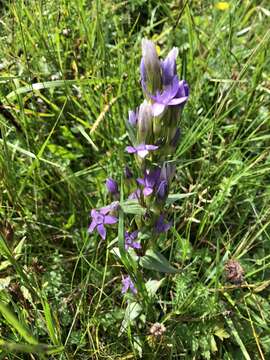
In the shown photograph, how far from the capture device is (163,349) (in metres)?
1.34

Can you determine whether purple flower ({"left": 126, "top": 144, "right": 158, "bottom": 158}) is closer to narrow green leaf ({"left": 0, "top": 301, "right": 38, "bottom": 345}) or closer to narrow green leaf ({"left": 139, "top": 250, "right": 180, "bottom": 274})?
narrow green leaf ({"left": 139, "top": 250, "right": 180, "bottom": 274})

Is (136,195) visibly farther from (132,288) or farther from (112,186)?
(132,288)

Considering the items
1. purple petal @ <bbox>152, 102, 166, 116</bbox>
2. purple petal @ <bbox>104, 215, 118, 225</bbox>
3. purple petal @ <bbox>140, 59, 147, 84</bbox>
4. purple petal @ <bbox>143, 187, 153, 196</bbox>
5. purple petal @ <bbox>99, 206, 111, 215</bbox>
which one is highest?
purple petal @ <bbox>140, 59, 147, 84</bbox>

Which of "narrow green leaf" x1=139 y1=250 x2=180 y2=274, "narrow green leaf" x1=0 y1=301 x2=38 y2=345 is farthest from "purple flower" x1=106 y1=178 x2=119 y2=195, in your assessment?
"narrow green leaf" x1=0 y1=301 x2=38 y2=345

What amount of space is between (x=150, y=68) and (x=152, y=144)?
21cm

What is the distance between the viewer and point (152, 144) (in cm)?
119

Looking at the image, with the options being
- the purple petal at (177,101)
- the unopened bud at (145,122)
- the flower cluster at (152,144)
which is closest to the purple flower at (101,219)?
the flower cluster at (152,144)

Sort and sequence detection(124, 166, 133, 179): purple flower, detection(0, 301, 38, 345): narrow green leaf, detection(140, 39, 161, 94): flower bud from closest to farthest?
detection(0, 301, 38, 345): narrow green leaf, detection(140, 39, 161, 94): flower bud, detection(124, 166, 133, 179): purple flower

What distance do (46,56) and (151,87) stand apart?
74 centimetres

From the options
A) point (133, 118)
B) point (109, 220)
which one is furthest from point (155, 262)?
point (133, 118)

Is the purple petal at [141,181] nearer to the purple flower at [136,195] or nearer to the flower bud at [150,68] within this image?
the purple flower at [136,195]

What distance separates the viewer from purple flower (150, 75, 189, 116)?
3.50 feet

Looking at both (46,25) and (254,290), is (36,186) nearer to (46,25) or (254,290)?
(46,25)

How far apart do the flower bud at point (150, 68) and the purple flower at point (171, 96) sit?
0.08 feet
